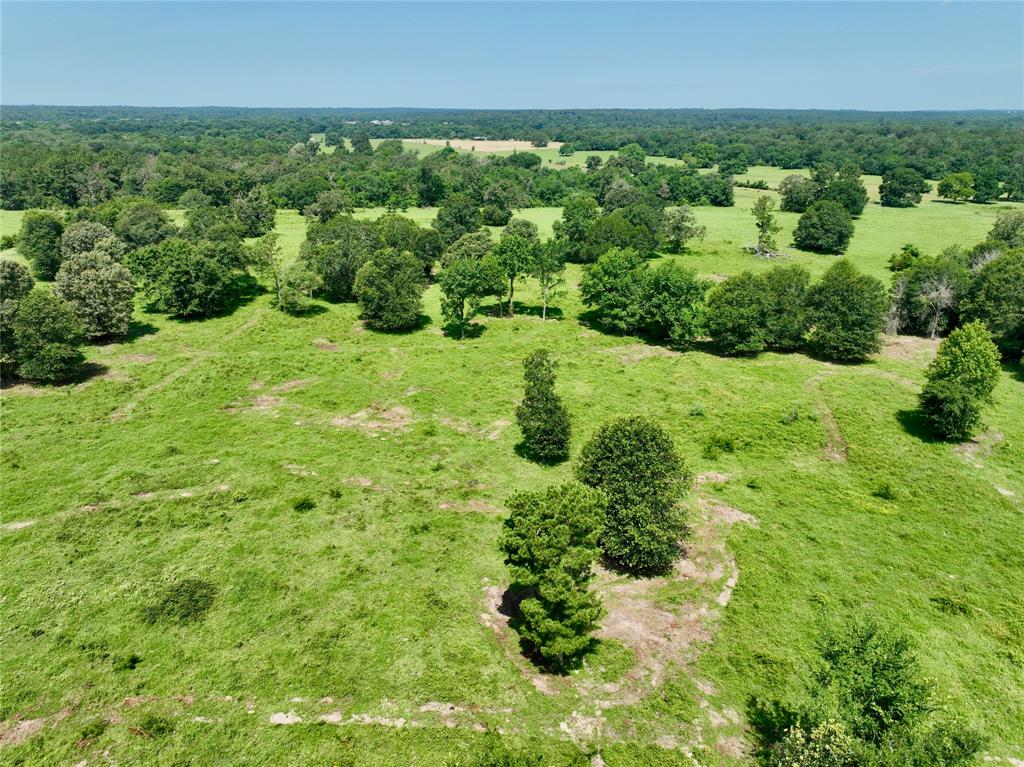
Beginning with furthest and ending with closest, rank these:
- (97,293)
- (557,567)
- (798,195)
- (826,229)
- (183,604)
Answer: (798,195)
(826,229)
(97,293)
(183,604)
(557,567)

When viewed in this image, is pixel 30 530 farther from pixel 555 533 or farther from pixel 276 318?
pixel 276 318

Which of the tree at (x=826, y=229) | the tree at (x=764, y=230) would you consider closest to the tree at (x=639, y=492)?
the tree at (x=764, y=230)

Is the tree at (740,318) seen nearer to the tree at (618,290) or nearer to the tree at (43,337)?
the tree at (618,290)

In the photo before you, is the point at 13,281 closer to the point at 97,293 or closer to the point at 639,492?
the point at 97,293

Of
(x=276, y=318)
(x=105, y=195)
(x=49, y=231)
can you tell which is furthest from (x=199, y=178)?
(x=276, y=318)

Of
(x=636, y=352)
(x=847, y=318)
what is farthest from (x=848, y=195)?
(x=636, y=352)

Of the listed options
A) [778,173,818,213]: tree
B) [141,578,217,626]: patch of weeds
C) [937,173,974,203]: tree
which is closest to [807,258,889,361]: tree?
[141,578,217,626]: patch of weeds
